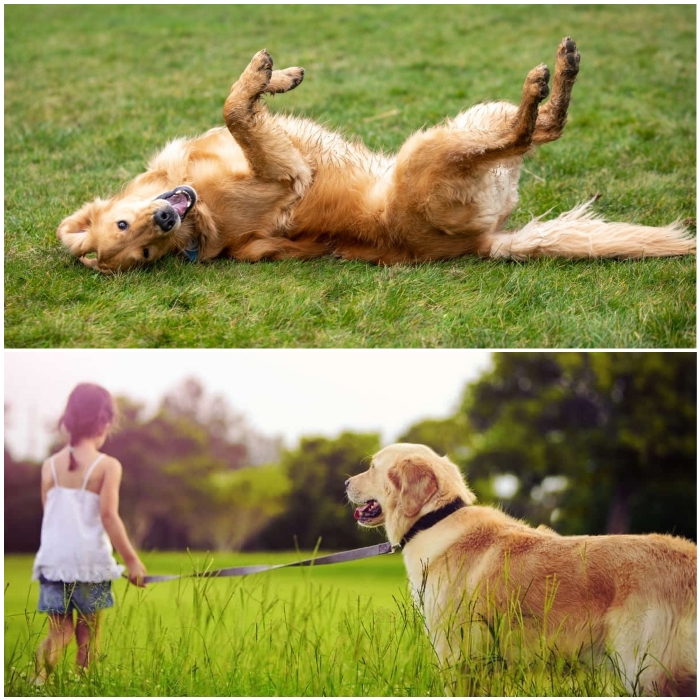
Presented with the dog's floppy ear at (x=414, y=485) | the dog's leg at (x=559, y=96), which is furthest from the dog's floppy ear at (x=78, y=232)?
the dog's leg at (x=559, y=96)

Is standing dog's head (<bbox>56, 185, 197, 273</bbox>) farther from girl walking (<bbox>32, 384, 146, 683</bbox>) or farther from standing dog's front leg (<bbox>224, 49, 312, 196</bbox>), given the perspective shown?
girl walking (<bbox>32, 384, 146, 683</bbox>)

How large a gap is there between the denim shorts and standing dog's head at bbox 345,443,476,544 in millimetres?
1247

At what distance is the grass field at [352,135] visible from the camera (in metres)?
3.83

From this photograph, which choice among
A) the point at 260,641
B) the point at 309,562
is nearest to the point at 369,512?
the point at 309,562

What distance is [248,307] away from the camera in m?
4.02

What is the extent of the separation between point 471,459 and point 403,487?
15.8 inches

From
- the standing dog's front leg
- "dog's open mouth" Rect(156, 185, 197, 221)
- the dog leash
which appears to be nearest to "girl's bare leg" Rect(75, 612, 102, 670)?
the dog leash

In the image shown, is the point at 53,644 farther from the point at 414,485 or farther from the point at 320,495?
the point at 414,485

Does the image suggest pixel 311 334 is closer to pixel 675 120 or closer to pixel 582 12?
pixel 675 120

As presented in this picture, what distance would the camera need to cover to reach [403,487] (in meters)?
3.33

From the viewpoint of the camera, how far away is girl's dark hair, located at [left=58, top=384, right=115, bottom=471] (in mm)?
3578

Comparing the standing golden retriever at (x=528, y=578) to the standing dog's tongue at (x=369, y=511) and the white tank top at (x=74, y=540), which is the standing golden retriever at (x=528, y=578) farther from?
the white tank top at (x=74, y=540)

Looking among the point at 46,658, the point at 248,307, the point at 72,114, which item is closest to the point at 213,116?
the point at 72,114

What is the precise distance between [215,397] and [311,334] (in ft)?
1.93
